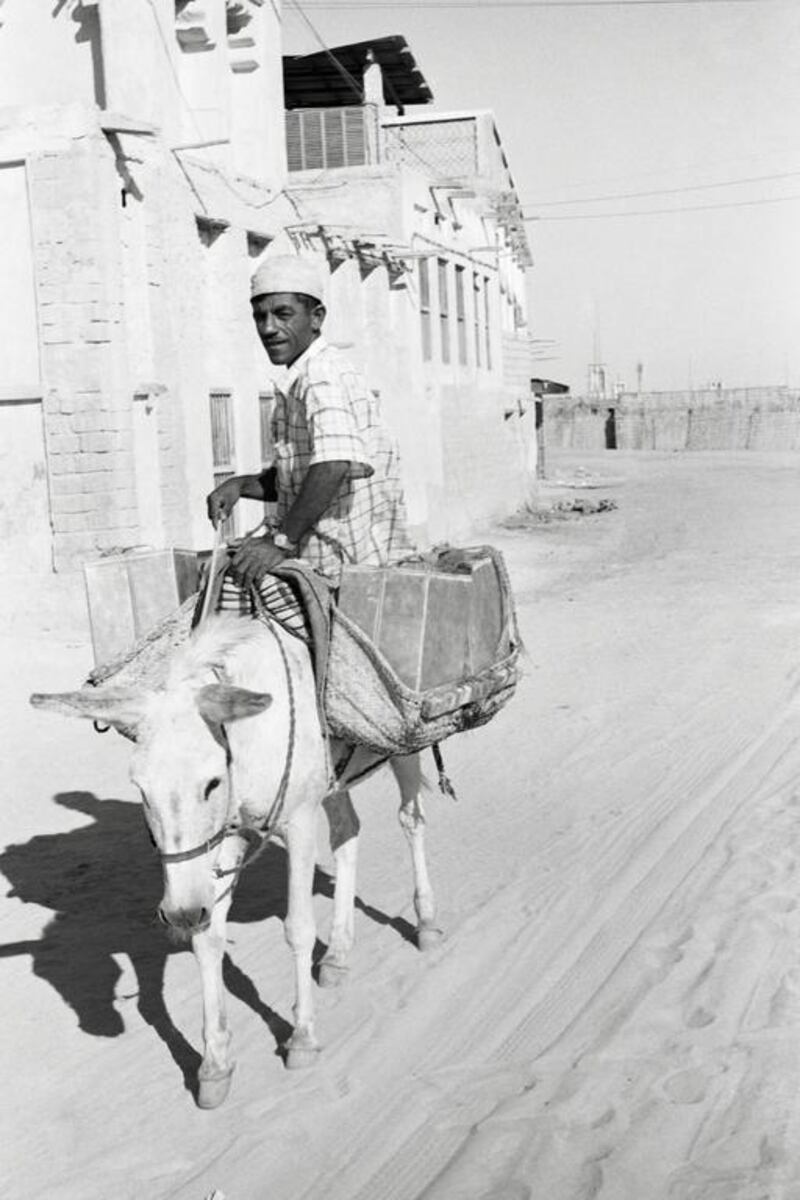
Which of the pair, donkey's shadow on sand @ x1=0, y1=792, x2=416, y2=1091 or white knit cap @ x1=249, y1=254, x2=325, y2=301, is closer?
white knit cap @ x1=249, y1=254, x2=325, y2=301

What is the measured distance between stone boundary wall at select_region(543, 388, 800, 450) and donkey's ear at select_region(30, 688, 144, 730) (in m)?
58.2

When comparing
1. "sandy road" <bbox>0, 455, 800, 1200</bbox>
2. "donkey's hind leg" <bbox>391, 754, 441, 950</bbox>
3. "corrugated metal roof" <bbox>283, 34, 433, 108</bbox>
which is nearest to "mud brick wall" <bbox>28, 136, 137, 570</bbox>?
"sandy road" <bbox>0, 455, 800, 1200</bbox>

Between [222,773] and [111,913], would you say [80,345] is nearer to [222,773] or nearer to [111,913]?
[111,913]

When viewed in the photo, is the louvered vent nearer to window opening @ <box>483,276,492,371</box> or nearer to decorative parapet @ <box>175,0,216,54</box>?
window opening @ <box>483,276,492,371</box>

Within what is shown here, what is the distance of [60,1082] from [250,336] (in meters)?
12.7

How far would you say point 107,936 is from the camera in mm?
5590

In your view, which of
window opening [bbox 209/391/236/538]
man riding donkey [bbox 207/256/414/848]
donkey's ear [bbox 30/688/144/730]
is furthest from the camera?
window opening [bbox 209/391/236/538]

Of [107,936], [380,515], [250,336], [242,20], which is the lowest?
[107,936]

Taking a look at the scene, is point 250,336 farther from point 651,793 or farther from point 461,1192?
point 461,1192

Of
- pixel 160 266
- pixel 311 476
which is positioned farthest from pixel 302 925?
pixel 160 266

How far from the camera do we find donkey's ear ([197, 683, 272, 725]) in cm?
356

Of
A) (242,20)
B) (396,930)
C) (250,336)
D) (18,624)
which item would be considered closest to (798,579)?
(250,336)

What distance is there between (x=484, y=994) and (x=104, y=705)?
1893 millimetres

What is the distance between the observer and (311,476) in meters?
4.39
